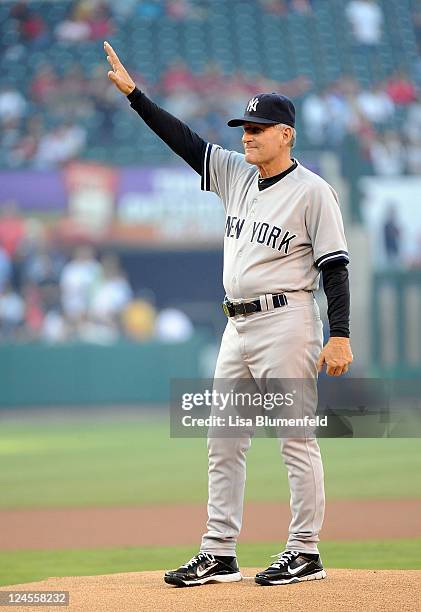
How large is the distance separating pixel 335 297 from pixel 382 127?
1674 cm

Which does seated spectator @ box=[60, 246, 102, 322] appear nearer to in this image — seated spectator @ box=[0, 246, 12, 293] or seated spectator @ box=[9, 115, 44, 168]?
seated spectator @ box=[0, 246, 12, 293]

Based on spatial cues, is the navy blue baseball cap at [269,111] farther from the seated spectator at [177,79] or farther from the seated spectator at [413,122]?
Result: the seated spectator at [177,79]

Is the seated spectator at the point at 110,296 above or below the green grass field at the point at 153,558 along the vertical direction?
above

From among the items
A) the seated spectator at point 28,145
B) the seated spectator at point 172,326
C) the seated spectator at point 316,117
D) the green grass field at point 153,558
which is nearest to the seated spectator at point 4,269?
the seated spectator at point 28,145

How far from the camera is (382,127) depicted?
66.4 feet

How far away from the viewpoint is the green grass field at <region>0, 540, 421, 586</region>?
523cm

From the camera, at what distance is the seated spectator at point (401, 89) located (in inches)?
830

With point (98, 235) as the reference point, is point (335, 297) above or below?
below

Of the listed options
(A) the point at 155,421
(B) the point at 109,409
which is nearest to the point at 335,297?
(A) the point at 155,421

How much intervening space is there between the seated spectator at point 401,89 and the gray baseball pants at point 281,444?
17740 millimetres

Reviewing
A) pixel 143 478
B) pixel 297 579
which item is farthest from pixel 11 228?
pixel 297 579

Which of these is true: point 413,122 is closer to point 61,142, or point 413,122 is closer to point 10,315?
point 61,142

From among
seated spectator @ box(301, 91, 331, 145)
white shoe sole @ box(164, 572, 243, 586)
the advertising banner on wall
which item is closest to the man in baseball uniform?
white shoe sole @ box(164, 572, 243, 586)

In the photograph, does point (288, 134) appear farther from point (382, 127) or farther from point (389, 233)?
point (382, 127)
